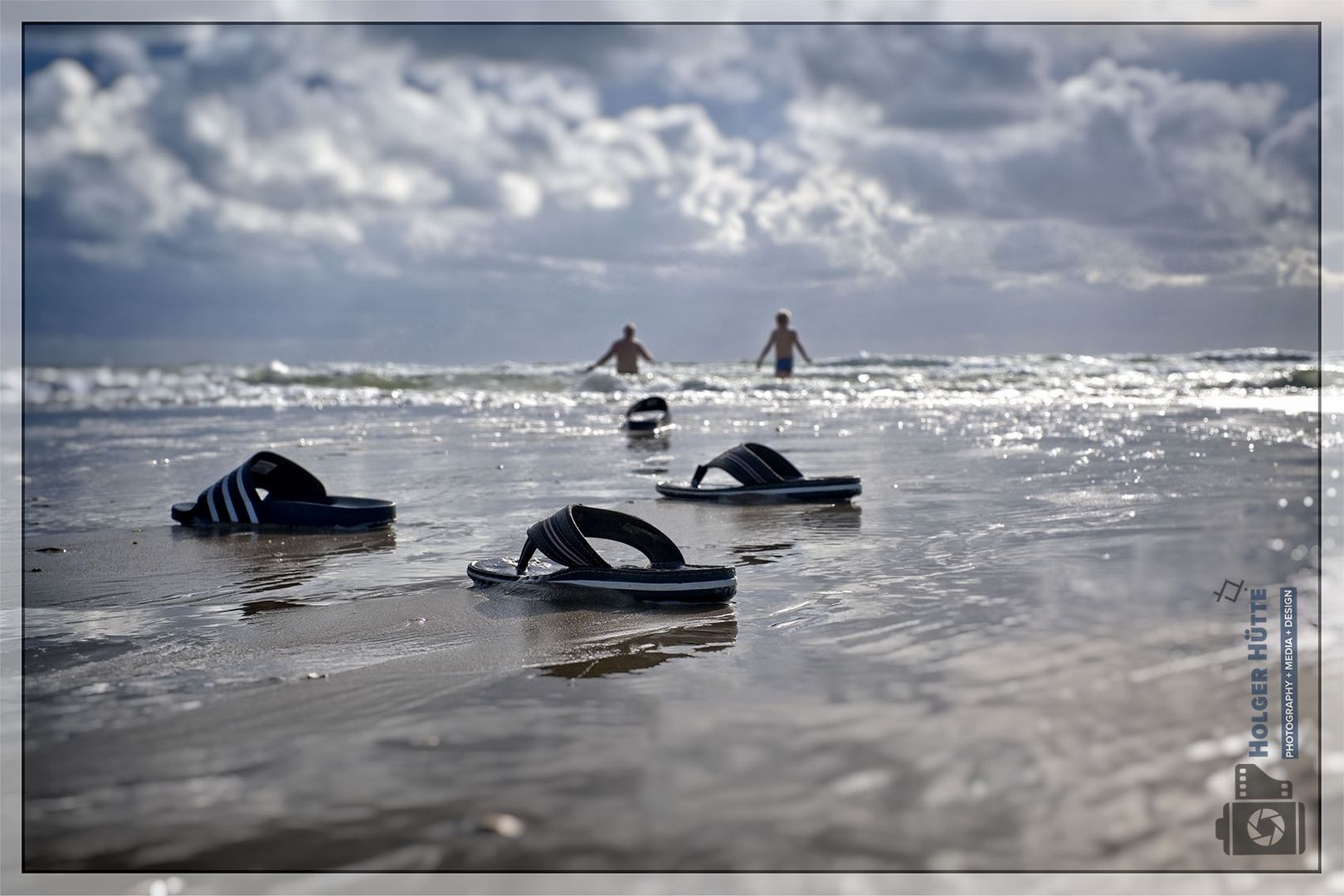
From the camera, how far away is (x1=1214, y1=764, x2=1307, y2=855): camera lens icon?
2078 mm

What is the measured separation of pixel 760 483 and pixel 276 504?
305 centimetres

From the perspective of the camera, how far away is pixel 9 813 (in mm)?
2316

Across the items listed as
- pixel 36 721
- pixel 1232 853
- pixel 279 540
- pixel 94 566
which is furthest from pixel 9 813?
pixel 279 540

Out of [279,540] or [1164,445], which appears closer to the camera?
[279,540]

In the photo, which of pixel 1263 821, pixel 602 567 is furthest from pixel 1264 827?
pixel 602 567

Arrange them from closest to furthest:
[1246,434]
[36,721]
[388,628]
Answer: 1. [36,721]
2. [388,628]
3. [1246,434]

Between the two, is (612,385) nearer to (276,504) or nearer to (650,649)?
(276,504)

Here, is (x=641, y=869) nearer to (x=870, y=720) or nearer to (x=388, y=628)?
(x=870, y=720)

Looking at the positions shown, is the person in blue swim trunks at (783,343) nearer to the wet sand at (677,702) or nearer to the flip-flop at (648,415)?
the flip-flop at (648,415)

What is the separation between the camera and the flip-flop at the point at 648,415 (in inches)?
561

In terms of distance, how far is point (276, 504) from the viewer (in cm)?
660

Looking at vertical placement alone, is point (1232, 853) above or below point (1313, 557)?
below

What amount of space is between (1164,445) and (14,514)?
31.2 ft

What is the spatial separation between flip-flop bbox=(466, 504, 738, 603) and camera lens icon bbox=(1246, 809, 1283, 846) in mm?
2072
